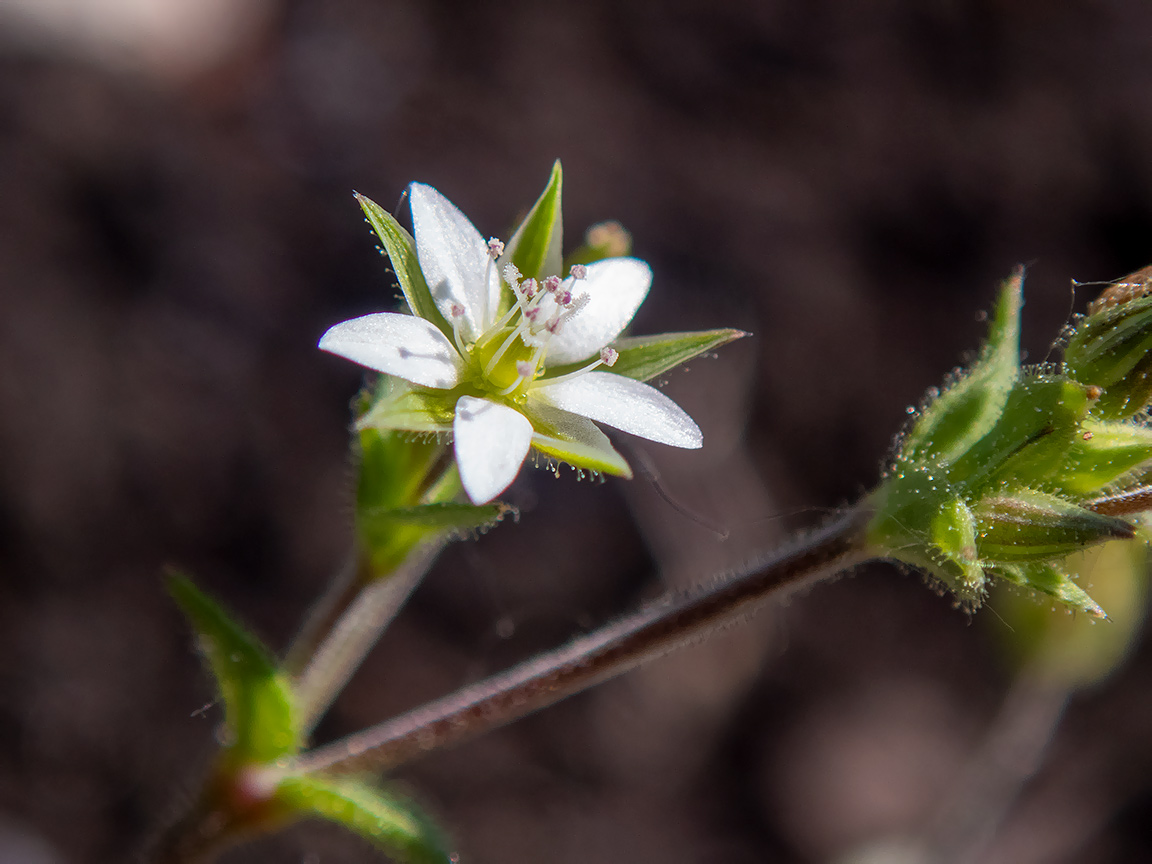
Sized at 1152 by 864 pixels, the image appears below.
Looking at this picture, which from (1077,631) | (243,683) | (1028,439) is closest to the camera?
(1028,439)

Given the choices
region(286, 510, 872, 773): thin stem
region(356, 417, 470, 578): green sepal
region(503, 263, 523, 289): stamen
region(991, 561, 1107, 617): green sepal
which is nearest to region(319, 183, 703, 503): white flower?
region(503, 263, 523, 289): stamen

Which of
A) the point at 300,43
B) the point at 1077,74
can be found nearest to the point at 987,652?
the point at 1077,74

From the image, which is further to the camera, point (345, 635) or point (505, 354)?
point (345, 635)

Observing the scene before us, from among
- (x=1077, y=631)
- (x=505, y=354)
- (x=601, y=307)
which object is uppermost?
(x=601, y=307)

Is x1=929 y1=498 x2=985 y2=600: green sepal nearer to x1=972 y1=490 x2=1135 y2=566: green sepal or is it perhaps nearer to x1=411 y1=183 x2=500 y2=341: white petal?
x1=972 y1=490 x2=1135 y2=566: green sepal

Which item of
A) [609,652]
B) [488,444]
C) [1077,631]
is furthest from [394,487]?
[1077,631]

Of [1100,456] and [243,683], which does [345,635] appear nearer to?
[243,683]
